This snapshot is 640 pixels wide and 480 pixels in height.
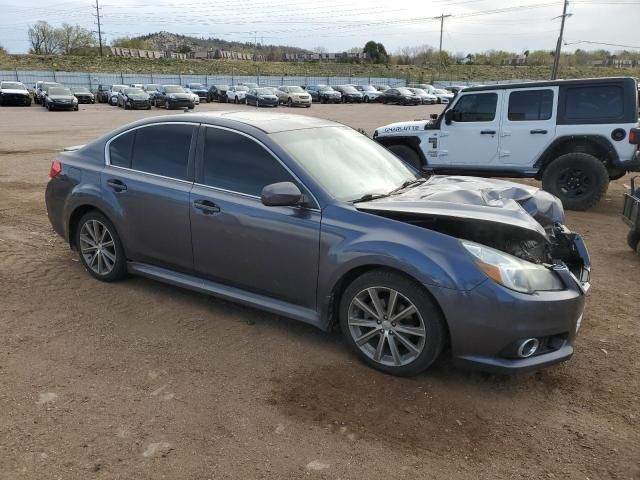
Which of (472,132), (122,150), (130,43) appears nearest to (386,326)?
(122,150)

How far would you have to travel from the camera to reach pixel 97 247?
5078 mm

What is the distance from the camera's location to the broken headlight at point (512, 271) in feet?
10.5

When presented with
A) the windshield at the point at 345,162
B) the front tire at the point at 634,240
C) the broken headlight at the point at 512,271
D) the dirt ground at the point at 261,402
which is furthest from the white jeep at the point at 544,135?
the broken headlight at the point at 512,271

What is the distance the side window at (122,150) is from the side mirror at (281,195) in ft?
5.85

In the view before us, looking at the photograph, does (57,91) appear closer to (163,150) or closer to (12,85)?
(12,85)

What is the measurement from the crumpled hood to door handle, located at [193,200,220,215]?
1.14 m

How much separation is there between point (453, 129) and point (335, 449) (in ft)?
25.3

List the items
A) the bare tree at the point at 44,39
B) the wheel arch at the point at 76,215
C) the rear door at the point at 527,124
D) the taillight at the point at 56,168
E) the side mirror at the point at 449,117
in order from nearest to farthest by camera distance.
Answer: the wheel arch at the point at 76,215, the taillight at the point at 56,168, the rear door at the point at 527,124, the side mirror at the point at 449,117, the bare tree at the point at 44,39

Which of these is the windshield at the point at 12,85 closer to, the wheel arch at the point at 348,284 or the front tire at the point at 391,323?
the wheel arch at the point at 348,284

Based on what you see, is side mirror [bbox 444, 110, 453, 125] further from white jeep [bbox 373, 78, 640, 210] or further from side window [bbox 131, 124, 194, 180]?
side window [bbox 131, 124, 194, 180]

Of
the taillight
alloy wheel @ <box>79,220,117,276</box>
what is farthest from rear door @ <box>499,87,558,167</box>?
the taillight

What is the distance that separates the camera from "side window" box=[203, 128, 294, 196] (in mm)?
3984

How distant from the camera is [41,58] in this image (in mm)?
70250

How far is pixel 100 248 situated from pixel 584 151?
7.32m
